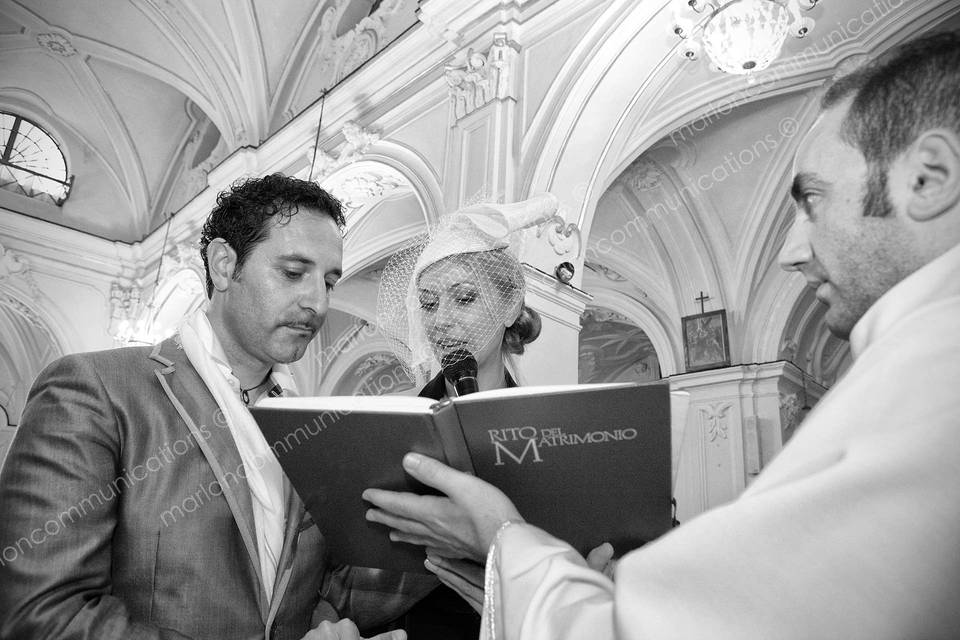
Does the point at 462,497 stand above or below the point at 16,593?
above

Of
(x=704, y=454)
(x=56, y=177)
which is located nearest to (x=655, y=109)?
(x=704, y=454)

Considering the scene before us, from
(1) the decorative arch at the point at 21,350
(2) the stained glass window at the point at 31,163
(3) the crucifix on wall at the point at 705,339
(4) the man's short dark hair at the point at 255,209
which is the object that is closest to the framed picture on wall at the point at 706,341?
(3) the crucifix on wall at the point at 705,339

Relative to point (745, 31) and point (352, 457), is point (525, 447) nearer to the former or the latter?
point (352, 457)

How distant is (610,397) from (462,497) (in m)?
0.36

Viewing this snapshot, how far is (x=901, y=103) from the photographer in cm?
109

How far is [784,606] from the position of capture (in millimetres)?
787

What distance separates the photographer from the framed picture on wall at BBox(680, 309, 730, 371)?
10.1 m

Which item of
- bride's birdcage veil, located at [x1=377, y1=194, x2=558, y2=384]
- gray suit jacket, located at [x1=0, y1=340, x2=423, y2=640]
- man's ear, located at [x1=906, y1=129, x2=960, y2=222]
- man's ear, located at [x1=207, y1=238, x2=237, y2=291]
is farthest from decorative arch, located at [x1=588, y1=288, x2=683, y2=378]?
man's ear, located at [x1=906, y1=129, x2=960, y2=222]

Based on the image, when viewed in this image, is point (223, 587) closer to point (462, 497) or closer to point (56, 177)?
point (462, 497)

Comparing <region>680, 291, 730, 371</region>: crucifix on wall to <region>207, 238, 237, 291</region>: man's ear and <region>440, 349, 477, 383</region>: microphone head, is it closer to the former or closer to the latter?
<region>440, 349, 477, 383</region>: microphone head

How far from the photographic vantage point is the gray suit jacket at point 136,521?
142 centimetres

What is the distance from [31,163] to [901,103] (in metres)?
15.0

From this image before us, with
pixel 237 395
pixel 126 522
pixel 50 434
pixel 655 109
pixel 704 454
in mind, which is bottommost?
pixel 126 522

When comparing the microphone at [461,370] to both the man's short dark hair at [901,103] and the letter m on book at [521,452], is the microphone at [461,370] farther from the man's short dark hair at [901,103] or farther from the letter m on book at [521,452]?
the man's short dark hair at [901,103]
